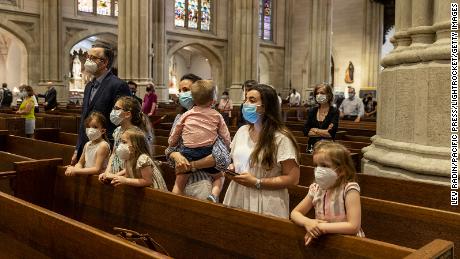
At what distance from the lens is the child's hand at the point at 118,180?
10.9 ft

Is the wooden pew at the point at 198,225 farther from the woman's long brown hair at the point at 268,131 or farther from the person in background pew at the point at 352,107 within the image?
the person in background pew at the point at 352,107

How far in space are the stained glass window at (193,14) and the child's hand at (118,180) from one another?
840 inches

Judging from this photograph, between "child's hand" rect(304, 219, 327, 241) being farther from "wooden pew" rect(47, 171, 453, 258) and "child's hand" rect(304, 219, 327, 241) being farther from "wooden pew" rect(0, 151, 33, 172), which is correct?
"wooden pew" rect(0, 151, 33, 172)

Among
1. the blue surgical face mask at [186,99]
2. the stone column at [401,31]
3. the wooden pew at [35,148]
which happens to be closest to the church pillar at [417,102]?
the stone column at [401,31]

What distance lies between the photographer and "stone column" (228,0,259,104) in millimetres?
18578

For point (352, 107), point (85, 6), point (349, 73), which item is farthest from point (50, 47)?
point (349, 73)

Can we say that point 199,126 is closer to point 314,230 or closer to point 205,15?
point 314,230

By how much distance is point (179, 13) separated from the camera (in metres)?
24.2

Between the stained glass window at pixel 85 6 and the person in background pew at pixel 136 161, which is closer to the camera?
the person in background pew at pixel 136 161

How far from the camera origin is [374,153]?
4090 mm

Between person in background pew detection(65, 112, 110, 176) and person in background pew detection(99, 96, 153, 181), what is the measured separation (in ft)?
0.44

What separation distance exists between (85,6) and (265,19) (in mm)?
10535

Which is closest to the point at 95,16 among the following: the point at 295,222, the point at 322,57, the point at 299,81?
the point at 322,57

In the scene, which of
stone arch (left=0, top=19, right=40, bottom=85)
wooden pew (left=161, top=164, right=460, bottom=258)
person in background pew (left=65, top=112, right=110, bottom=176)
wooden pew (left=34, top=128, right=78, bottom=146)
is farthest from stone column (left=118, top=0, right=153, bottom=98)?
wooden pew (left=161, top=164, right=460, bottom=258)
